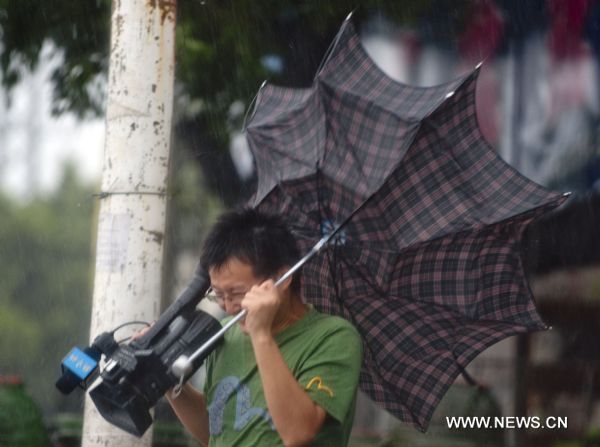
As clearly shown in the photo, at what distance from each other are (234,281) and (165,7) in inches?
67.1

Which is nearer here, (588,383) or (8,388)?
(8,388)

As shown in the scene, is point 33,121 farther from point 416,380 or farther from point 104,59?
point 416,380

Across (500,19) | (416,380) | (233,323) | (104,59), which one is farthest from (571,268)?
(233,323)

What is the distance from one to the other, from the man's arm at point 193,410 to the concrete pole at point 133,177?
691mm

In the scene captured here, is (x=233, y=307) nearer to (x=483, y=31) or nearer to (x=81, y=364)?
(x=81, y=364)

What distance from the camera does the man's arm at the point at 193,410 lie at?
3480mm

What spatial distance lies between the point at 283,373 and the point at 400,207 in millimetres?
701

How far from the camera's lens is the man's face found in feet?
10.3

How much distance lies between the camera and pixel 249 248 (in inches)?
125

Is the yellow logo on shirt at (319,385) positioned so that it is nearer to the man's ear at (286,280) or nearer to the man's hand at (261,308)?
the man's hand at (261,308)

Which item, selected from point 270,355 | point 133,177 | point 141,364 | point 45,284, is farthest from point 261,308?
point 45,284

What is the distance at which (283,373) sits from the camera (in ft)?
9.50

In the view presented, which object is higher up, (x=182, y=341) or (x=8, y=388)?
(x=182, y=341)

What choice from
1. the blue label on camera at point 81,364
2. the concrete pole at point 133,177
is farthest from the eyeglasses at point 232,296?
the concrete pole at point 133,177
